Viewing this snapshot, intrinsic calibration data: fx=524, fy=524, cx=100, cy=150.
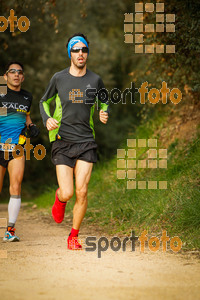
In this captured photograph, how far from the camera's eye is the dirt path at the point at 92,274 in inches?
173

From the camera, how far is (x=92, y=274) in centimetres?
508

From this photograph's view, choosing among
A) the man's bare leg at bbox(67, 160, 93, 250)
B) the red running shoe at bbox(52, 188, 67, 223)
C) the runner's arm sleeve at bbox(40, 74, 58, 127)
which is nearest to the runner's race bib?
the runner's arm sleeve at bbox(40, 74, 58, 127)

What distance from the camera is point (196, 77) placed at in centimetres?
902

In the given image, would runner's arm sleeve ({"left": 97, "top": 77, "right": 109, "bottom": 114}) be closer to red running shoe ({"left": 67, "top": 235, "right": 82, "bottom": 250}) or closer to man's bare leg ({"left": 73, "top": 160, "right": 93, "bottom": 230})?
man's bare leg ({"left": 73, "top": 160, "right": 93, "bottom": 230})

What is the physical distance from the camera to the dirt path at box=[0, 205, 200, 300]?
4.41 metres

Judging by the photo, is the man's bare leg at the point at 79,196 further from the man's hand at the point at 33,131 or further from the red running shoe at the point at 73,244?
the man's hand at the point at 33,131

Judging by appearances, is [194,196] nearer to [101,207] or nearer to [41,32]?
[101,207]

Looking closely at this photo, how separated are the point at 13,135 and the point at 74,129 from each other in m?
1.15

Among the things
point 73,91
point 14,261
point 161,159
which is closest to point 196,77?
point 161,159

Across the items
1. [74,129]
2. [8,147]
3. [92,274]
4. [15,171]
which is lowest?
[92,274]

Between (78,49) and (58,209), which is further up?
(78,49)

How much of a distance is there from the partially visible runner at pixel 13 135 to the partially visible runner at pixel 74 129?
2.66 ft

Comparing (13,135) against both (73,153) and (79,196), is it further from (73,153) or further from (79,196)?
(79,196)

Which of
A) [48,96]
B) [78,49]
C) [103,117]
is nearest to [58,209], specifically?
[103,117]
